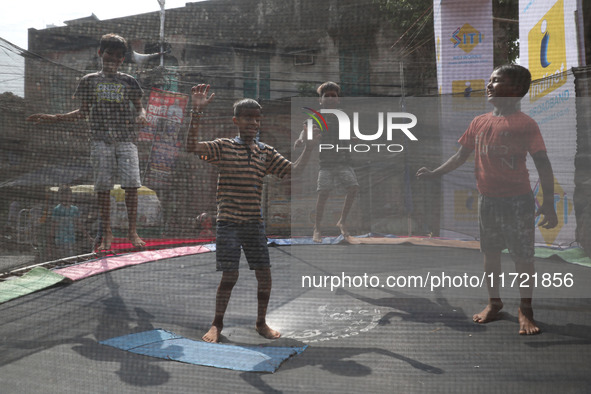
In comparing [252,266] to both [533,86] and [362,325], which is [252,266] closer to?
[362,325]

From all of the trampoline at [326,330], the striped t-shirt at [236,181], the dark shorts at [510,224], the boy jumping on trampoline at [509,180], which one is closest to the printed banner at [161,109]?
the striped t-shirt at [236,181]

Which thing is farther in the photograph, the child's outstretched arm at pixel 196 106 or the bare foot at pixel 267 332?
the bare foot at pixel 267 332

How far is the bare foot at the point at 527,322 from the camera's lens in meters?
1.77

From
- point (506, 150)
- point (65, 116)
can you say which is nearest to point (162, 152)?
point (65, 116)

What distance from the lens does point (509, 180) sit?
1747 mm

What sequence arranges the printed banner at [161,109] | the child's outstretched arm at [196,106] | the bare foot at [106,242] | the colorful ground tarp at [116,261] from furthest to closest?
1. the colorful ground tarp at [116,261]
2. the printed banner at [161,109]
3. the bare foot at [106,242]
4. the child's outstretched arm at [196,106]

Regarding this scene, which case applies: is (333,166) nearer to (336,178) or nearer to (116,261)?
(336,178)

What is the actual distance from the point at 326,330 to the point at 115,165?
51.8 inches

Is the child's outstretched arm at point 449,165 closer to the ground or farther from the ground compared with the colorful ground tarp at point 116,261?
farther from the ground

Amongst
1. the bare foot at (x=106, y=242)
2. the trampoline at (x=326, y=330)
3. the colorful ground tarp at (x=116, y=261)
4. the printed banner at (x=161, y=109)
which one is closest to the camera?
the trampoline at (x=326, y=330)

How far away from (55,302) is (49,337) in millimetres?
659

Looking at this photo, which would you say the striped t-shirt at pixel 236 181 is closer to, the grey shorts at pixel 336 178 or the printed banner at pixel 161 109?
the grey shorts at pixel 336 178

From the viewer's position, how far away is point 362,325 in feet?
6.56

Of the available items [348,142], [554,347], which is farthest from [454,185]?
[554,347]
